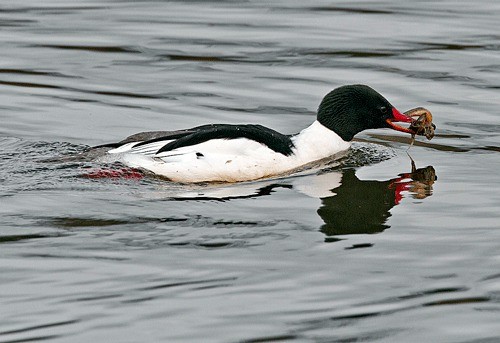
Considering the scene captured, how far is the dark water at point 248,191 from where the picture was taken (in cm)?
693

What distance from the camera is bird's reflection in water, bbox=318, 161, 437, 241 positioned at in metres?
8.90

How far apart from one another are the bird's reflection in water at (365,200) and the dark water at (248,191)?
1.3 inches

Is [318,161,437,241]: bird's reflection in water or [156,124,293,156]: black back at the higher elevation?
[156,124,293,156]: black back

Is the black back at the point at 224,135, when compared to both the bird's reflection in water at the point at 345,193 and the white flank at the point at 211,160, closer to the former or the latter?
the white flank at the point at 211,160

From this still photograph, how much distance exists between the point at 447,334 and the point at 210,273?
1.68m

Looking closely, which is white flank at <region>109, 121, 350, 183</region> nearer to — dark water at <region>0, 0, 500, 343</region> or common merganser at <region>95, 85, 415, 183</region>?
common merganser at <region>95, 85, 415, 183</region>

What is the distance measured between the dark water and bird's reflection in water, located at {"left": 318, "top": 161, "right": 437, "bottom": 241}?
0.10 ft

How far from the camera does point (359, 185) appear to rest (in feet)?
33.7

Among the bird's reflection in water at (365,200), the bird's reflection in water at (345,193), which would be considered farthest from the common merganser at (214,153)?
the bird's reflection in water at (365,200)

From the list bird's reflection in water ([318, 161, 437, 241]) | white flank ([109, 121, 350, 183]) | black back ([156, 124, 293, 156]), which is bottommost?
bird's reflection in water ([318, 161, 437, 241])

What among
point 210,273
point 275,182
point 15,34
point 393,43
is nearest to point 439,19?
point 393,43

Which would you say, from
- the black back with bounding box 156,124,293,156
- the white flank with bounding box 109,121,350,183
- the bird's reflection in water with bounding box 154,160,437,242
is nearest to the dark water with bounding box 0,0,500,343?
the bird's reflection in water with bounding box 154,160,437,242

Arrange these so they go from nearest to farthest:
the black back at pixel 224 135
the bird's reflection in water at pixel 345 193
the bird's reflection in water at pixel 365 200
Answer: the bird's reflection in water at pixel 365 200
the bird's reflection in water at pixel 345 193
the black back at pixel 224 135

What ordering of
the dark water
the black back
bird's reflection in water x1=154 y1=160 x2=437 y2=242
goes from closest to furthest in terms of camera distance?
the dark water < bird's reflection in water x1=154 y1=160 x2=437 y2=242 < the black back
